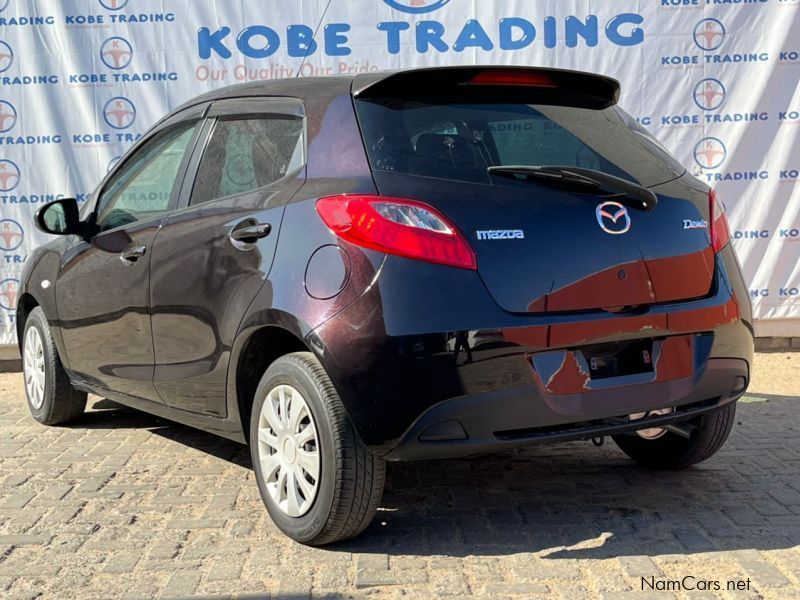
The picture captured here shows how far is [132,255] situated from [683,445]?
2.68m

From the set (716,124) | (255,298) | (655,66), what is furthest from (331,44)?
(255,298)

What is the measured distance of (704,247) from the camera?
11.9ft

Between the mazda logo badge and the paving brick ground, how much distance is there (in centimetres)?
115

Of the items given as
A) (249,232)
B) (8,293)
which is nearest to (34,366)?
(8,293)

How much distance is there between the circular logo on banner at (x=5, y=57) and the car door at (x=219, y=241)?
13.8ft

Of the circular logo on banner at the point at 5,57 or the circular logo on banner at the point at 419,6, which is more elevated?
the circular logo on banner at the point at 419,6

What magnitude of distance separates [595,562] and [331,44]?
5421 mm

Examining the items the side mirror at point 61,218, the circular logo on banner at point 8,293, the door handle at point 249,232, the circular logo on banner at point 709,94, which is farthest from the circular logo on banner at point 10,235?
the circular logo on banner at point 709,94

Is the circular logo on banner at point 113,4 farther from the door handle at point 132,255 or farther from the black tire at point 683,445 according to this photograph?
the black tire at point 683,445

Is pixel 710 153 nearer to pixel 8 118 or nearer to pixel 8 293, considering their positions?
pixel 8 118

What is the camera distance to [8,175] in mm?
7840

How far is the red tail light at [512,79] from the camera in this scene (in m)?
3.60

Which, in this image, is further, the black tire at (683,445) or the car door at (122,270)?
the car door at (122,270)

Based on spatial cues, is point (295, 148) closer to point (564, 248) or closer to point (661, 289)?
point (564, 248)
